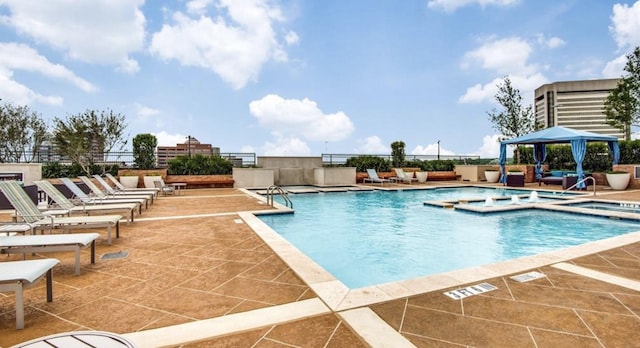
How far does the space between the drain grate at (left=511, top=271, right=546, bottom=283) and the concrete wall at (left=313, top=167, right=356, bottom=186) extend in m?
14.5

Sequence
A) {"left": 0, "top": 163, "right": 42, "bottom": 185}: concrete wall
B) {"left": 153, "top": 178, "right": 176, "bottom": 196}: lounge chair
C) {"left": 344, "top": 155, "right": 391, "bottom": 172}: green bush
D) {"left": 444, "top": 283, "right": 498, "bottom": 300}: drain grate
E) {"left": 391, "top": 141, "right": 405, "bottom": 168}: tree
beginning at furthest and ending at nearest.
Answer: {"left": 391, "top": 141, "right": 405, "bottom": 168}: tree, {"left": 344, "top": 155, "right": 391, "bottom": 172}: green bush, {"left": 153, "top": 178, "right": 176, "bottom": 196}: lounge chair, {"left": 0, "top": 163, "right": 42, "bottom": 185}: concrete wall, {"left": 444, "top": 283, "right": 498, "bottom": 300}: drain grate

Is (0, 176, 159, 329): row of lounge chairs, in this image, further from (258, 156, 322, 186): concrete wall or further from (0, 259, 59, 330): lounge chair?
(258, 156, 322, 186): concrete wall

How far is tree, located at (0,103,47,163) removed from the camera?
18.3m

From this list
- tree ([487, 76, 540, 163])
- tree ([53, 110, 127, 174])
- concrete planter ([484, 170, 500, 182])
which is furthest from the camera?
tree ([487, 76, 540, 163])

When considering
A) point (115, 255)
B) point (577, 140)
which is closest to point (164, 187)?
point (115, 255)

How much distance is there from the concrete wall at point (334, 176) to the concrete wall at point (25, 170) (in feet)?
38.6

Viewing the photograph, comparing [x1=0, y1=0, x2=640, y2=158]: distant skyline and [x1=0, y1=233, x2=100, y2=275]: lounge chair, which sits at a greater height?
[x1=0, y1=0, x2=640, y2=158]: distant skyline

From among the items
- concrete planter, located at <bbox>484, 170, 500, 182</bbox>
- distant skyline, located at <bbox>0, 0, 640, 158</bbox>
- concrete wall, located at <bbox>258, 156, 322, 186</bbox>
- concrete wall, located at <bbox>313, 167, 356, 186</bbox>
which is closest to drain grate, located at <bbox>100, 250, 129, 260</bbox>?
distant skyline, located at <bbox>0, 0, 640, 158</bbox>

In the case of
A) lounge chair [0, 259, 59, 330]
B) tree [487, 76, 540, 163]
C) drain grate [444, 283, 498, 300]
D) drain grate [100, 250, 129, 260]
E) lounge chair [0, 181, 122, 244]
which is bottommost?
drain grate [444, 283, 498, 300]

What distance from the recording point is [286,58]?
18.3 meters

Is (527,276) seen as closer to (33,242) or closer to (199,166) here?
(33,242)

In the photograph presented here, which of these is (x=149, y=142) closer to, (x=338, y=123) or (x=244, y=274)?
(x=338, y=123)

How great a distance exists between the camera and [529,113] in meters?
24.4

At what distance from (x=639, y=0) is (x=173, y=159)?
28351 millimetres
